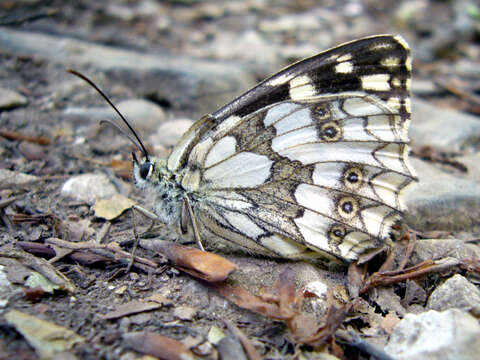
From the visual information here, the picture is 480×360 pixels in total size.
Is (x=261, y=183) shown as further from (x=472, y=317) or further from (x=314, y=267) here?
(x=472, y=317)

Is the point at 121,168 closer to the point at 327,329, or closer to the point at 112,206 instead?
the point at 112,206

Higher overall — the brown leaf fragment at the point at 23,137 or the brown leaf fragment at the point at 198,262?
the brown leaf fragment at the point at 23,137

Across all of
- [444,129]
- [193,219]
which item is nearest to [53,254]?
[193,219]

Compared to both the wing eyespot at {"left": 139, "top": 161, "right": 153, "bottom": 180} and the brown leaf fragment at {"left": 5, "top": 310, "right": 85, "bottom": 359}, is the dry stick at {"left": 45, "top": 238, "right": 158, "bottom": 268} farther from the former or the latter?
the brown leaf fragment at {"left": 5, "top": 310, "right": 85, "bottom": 359}

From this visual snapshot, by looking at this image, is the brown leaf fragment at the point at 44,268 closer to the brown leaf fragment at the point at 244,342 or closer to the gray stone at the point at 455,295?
the brown leaf fragment at the point at 244,342

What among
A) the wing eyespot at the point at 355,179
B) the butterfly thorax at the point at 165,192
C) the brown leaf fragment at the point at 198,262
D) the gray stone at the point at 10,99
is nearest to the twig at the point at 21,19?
the gray stone at the point at 10,99
